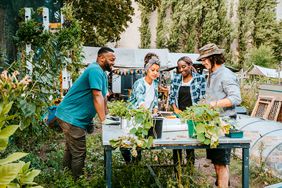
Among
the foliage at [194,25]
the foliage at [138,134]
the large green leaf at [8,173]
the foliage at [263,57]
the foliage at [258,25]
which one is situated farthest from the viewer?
the foliage at [258,25]

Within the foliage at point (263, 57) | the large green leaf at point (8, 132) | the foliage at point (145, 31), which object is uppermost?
the foliage at point (145, 31)

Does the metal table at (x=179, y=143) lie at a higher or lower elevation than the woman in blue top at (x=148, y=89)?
lower

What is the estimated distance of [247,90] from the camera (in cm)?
1318

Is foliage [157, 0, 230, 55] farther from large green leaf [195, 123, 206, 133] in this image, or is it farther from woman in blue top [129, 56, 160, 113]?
large green leaf [195, 123, 206, 133]

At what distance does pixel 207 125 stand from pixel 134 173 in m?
1.80

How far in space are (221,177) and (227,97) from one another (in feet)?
3.05

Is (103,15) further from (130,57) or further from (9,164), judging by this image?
(9,164)

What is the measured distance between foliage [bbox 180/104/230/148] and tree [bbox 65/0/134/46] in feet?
35.4

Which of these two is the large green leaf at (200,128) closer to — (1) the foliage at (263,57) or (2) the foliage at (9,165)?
(2) the foliage at (9,165)

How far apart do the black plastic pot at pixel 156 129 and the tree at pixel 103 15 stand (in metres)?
10.7

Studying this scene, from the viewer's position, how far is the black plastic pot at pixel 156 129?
3.34 m

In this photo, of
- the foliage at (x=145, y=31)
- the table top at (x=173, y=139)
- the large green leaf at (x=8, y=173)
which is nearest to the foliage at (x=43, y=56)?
the table top at (x=173, y=139)

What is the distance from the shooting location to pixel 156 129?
11.2 feet

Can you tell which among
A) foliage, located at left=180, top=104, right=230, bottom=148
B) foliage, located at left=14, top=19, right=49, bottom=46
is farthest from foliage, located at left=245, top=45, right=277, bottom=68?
foliage, located at left=180, top=104, right=230, bottom=148
